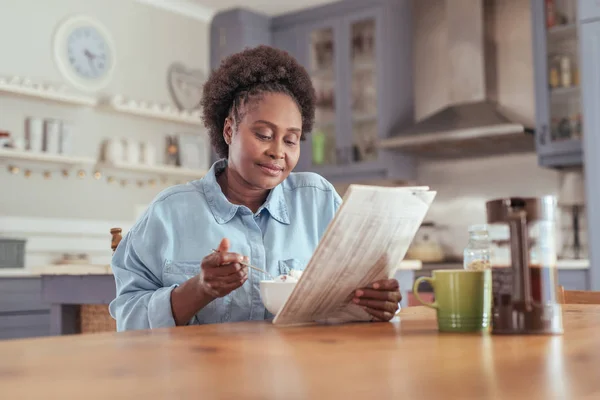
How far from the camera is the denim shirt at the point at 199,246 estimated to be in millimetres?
1316

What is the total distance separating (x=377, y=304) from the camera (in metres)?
1.11

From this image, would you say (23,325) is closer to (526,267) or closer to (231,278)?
(231,278)

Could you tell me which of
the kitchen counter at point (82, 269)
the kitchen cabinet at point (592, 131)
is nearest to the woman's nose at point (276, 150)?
the kitchen counter at point (82, 269)

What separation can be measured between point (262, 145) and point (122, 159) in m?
3.50

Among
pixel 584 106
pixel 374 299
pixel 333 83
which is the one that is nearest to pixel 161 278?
pixel 374 299

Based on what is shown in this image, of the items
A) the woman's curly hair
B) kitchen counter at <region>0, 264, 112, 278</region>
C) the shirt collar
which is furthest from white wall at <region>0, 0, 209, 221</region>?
the shirt collar

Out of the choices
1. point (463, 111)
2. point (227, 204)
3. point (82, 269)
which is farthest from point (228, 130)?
point (463, 111)

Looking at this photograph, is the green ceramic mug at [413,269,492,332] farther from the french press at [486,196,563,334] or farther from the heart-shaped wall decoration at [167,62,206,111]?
the heart-shaped wall decoration at [167,62,206,111]

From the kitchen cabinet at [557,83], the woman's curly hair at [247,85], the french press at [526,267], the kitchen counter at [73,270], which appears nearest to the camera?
the french press at [526,267]

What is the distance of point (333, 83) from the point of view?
507 centimetres

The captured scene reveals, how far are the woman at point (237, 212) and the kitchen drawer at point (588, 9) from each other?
2.48 metres

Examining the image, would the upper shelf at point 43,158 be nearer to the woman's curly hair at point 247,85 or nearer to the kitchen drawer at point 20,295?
the kitchen drawer at point 20,295

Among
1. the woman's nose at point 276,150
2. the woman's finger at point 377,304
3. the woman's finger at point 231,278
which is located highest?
the woman's nose at point 276,150

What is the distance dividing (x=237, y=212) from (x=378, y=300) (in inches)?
16.1
